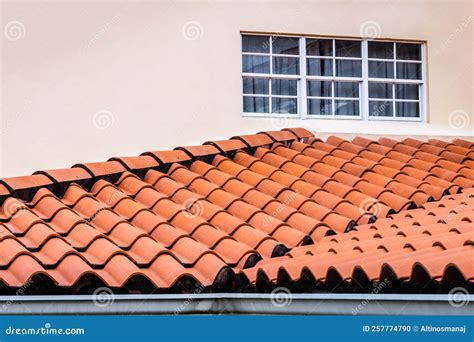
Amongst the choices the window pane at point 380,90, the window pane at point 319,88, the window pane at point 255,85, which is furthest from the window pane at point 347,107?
the window pane at point 255,85

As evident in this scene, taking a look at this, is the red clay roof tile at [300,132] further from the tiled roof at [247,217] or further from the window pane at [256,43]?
the window pane at [256,43]

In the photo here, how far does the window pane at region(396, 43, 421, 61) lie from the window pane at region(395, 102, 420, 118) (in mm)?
773

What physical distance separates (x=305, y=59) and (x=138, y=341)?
9087 mm

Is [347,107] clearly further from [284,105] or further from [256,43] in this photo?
[256,43]

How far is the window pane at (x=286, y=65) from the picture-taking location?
50.0 feet

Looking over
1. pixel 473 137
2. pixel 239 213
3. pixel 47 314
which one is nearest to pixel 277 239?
pixel 239 213

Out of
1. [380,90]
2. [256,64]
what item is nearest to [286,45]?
[256,64]

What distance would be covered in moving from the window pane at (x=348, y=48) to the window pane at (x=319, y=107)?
0.86m

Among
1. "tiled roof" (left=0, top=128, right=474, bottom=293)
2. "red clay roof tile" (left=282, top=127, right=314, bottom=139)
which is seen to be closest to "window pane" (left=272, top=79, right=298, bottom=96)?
"red clay roof tile" (left=282, top=127, right=314, bottom=139)

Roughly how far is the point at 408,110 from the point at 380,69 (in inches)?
32.7

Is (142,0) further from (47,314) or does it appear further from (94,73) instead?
(47,314)

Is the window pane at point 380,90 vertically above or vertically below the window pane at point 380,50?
below

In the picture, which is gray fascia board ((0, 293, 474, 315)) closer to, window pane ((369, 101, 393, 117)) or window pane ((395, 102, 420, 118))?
window pane ((369, 101, 393, 117))

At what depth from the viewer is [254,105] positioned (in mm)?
15094
